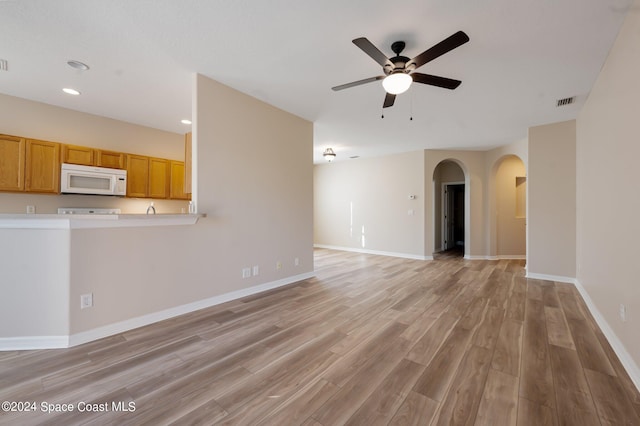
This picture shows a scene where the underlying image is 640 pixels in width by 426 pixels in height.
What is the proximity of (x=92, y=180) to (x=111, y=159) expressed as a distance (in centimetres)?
49

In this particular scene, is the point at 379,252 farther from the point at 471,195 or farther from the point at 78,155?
the point at 78,155

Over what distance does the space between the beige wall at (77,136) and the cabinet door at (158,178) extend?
19cm

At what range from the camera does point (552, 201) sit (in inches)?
180

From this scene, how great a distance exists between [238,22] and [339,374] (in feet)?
9.90

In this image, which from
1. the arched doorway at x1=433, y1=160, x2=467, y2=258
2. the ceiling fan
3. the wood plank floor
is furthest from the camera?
the arched doorway at x1=433, y1=160, x2=467, y2=258

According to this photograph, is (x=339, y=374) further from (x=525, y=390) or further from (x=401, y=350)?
(x=525, y=390)

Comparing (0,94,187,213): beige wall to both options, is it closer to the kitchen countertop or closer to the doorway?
the kitchen countertop

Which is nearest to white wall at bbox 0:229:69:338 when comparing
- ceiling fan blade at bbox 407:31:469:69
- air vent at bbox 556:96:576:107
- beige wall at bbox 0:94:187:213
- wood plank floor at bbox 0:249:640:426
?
wood plank floor at bbox 0:249:640:426

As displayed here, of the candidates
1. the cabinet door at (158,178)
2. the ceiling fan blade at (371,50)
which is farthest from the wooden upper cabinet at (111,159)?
the ceiling fan blade at (371,50)

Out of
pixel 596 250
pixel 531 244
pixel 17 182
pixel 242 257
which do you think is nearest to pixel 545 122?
pixel 531 244

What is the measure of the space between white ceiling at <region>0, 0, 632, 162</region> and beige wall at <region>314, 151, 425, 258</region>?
2808 millimetres

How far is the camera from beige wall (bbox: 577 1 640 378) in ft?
6.31

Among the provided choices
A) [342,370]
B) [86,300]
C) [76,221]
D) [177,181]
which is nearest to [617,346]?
[342,370]

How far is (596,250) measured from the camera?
2984 mm
